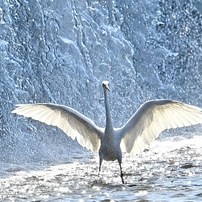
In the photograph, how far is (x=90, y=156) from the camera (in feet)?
51.5

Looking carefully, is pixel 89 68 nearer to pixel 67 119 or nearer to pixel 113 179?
pixel 67 119

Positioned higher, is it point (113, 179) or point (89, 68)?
point (89, 68)

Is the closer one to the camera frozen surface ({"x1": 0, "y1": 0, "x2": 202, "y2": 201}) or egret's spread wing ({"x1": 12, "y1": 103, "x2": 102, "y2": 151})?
egret's spread wing ({"x1": 12, "y1": 103, "x2": 102, "y2": 151})

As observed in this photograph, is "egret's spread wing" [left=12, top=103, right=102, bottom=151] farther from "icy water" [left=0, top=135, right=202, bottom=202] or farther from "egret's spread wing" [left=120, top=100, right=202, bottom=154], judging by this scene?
"icy water" [left=0, top=135, right=202, bottom=202]

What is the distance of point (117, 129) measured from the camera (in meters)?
12.3

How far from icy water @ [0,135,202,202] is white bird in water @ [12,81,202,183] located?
0.52 m

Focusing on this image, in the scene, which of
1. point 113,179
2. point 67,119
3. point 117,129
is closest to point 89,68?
point 67,119

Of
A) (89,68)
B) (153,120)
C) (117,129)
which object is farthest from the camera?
(89,68)

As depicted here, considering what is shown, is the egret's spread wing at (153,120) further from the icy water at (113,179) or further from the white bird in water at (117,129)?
the icy water at (113,179)

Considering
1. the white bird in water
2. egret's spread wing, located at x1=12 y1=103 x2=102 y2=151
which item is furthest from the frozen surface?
egret's spread wing, located at x1=12 y1=103 x2=102 y2=151

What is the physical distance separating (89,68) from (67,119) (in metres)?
7.93

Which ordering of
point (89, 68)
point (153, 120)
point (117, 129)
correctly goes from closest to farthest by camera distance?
point (153, 120)
point (117, 129)
point (89, 68)

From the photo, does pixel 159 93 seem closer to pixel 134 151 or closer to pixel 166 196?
pixel 134 151

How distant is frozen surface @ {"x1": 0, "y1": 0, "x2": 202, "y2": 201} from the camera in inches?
583
